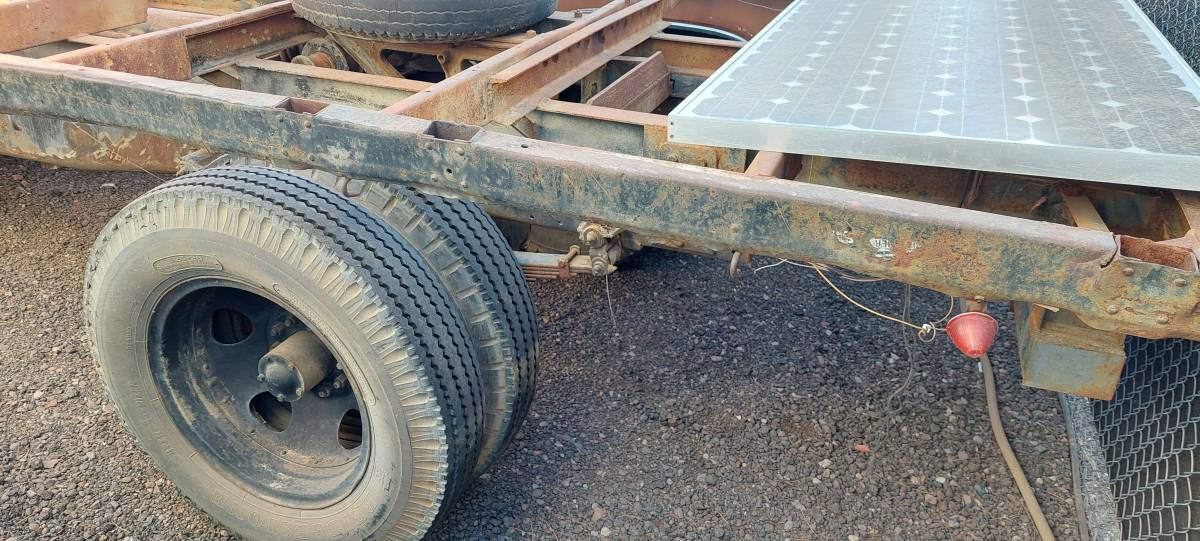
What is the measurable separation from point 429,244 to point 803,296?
203 centimetres

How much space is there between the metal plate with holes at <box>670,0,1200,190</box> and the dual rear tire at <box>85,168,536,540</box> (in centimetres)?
79

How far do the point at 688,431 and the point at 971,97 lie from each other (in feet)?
4.74

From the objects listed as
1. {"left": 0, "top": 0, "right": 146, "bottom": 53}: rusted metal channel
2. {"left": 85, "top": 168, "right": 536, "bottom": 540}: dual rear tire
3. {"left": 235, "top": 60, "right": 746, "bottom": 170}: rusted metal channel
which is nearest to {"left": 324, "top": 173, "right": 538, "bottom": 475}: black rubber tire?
{"left": 85, "top": 168, "right": 536, "bottom": 540}: dual rear tire

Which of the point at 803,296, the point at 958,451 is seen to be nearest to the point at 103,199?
the point at 803,296

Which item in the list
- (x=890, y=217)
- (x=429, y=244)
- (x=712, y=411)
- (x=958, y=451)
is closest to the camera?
(x=890, y=217)

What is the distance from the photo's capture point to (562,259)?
3.01 m

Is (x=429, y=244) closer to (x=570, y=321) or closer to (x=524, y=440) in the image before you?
(x=524, y=440)

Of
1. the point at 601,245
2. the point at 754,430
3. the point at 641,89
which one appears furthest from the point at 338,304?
the point at 641,89

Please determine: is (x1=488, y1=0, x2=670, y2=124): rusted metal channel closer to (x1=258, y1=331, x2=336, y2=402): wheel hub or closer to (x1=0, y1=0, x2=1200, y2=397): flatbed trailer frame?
(x1=0, y1=0, x2=1200, y2=397): flatbed trailer frame

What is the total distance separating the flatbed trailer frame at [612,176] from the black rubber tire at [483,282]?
15 cm

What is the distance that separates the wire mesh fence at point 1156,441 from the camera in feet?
7.09

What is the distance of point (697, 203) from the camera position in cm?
179

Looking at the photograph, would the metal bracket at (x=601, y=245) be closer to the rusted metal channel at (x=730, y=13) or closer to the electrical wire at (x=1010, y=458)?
the electrical wire at (x=1010, y=458)

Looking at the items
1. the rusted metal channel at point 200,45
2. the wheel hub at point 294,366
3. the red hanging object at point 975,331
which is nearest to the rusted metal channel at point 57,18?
the rusted metal channel at point 200,45
